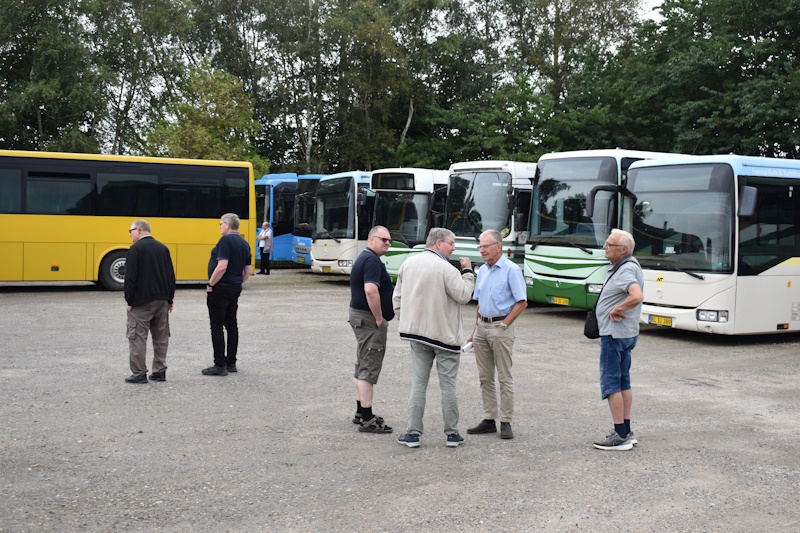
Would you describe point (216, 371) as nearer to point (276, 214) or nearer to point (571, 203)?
point (571, 203)

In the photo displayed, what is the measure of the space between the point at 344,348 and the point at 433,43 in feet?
109

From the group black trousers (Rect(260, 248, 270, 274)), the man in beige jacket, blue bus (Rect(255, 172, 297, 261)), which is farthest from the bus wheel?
the man in beige jacket

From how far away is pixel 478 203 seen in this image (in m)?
19.1

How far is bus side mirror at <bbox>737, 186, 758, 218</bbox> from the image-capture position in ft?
42.7

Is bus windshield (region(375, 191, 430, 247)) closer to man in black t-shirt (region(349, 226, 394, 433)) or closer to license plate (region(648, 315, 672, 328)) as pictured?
license plate (region(648, 315, 672, 328))

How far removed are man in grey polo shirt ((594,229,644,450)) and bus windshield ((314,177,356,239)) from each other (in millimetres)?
16932

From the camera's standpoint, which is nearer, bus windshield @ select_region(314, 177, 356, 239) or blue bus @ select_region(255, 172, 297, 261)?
bus windshield @ select_region(314, 177, 356, 239)

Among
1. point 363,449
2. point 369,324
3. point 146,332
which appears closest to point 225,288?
point 146,332

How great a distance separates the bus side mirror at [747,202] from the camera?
42.7ft

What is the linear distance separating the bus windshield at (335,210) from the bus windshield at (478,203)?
16.0 feet

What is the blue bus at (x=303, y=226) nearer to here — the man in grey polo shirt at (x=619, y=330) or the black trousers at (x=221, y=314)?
the black trousers at (x=221, y=314)

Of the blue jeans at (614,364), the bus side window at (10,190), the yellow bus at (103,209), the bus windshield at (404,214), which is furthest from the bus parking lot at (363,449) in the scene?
the bus windshield at (404,214)

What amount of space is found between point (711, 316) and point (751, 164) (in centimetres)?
246

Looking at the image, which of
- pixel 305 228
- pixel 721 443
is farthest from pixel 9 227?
pixel 721 443
